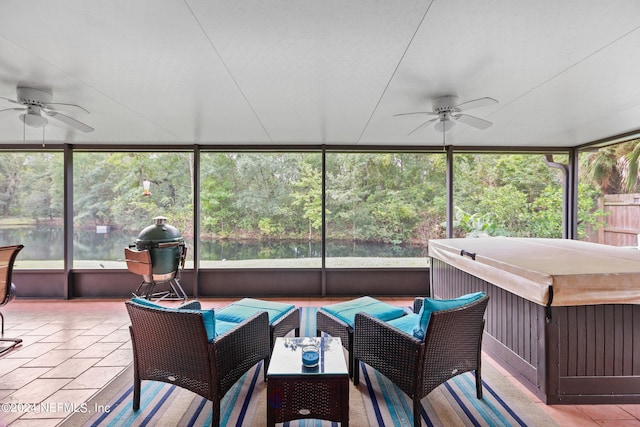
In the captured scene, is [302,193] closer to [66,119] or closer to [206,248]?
[206,248]

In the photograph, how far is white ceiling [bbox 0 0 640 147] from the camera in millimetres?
1690

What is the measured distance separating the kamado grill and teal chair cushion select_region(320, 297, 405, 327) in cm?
260

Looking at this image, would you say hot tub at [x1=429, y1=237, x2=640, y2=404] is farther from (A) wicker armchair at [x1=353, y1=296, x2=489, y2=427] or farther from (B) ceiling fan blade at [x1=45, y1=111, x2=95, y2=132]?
(B) ceiling fan blade at [x1=45, y1=111, x2=95, y2=132]

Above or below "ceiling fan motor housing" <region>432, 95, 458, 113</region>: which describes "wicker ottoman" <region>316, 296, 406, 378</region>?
below

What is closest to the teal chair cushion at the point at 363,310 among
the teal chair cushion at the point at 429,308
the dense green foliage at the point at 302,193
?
the teal chair cushion at the point at 429,308

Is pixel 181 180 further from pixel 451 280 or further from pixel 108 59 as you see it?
pixel 451 280

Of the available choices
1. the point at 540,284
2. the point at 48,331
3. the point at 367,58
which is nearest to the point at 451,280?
the point at 540,284

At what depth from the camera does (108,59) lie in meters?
2.21

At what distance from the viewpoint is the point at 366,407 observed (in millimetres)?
2279

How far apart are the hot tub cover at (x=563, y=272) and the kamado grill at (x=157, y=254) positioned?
12.8ft

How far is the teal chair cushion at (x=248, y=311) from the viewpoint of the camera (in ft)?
9.53

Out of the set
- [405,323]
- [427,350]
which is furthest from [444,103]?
[427,350]

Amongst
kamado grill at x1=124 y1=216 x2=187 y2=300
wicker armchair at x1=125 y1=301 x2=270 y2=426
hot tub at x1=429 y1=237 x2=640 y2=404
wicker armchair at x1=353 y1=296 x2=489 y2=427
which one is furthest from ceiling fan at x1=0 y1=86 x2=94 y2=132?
hot tub at x1=429 y1=237 x2=640 y2=404

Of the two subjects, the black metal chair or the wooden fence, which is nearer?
the black metal chair
